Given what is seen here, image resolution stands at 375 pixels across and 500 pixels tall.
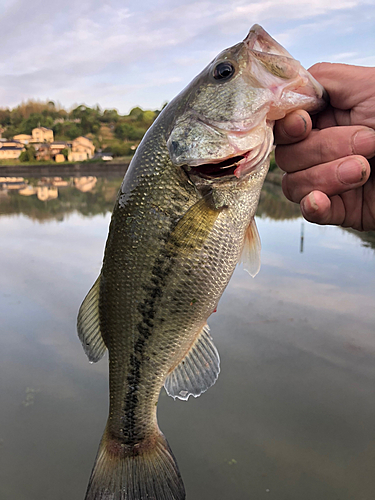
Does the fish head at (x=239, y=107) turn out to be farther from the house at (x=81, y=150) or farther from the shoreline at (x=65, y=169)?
the house at (x=81, y=150)

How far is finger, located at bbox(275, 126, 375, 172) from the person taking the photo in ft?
5.55

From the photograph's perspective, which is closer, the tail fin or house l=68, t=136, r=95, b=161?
the tail fin

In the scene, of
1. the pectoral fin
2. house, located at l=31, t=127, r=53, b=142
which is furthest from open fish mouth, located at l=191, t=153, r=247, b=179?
house, located at l=31, t=127, r=53, b=142

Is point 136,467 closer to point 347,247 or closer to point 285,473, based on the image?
point 285,473

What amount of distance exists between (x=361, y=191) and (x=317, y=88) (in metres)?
0.71

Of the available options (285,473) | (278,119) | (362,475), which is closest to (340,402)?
(362,475)

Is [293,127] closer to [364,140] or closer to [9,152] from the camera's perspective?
[364,140]

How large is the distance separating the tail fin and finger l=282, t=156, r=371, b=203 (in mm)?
1457

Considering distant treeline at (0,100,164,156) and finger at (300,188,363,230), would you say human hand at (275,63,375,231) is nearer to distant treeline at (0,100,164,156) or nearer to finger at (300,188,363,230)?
finger at (300,188,363,230)

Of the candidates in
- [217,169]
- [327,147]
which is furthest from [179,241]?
[327,147]

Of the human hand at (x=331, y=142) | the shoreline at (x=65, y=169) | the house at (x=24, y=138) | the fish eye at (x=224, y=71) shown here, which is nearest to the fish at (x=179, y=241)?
the fish eye at (x=224, y=71)

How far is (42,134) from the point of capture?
283 feet

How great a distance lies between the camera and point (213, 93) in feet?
5.30

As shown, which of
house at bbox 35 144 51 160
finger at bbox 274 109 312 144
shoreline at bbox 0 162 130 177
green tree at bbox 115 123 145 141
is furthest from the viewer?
green tree at bbox 115 123 145 141
